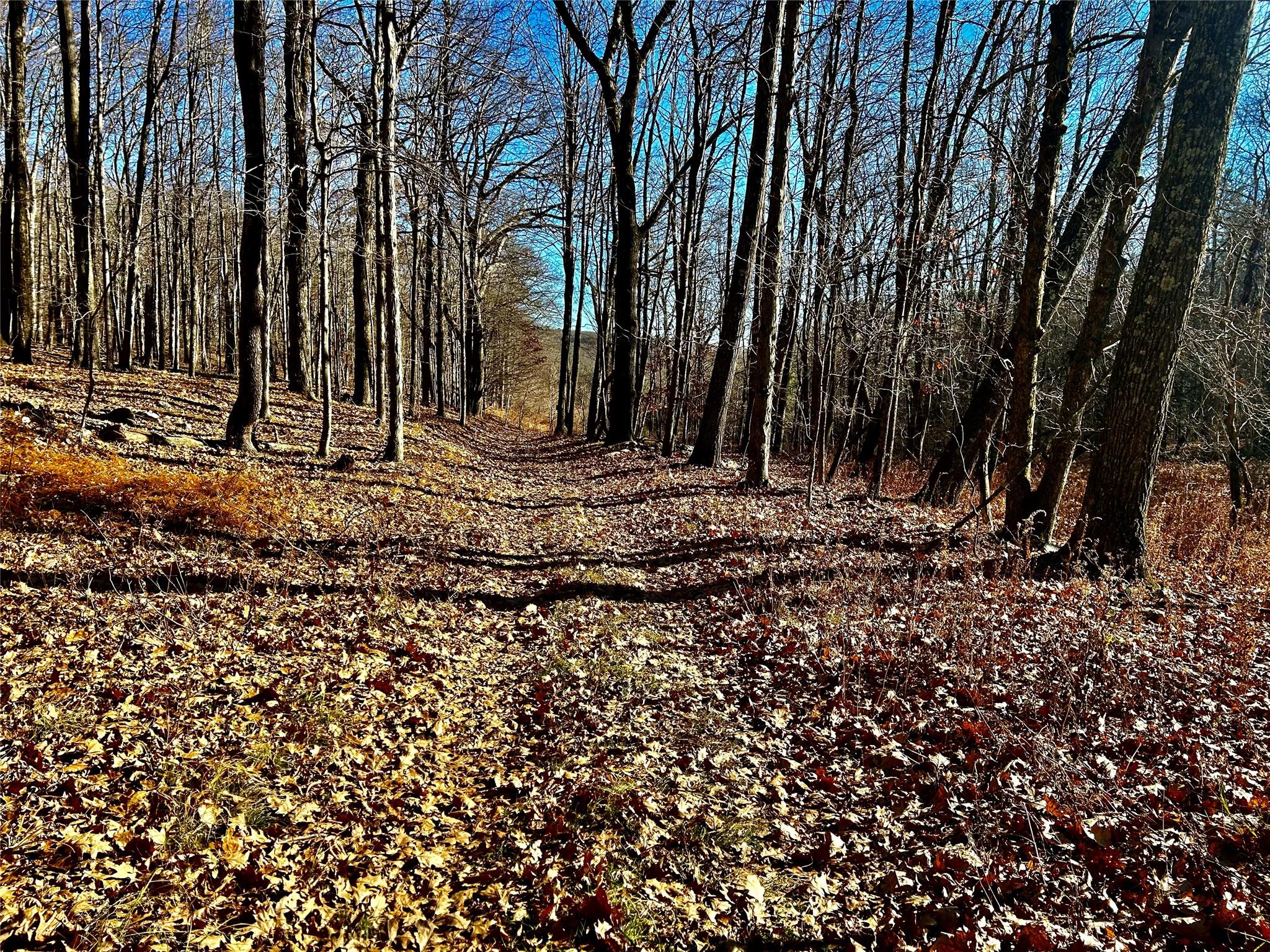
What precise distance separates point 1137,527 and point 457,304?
35312mm

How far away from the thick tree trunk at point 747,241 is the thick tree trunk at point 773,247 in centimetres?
38

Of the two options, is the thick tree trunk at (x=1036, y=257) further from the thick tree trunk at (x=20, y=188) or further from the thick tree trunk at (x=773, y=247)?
the thick tree trunk at (x=20, y=188)

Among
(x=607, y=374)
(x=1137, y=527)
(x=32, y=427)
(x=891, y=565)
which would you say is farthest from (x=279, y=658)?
(x=607, y=374)

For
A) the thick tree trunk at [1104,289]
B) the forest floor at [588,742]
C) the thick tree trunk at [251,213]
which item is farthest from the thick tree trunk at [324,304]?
the thick tree trunk at [1104,289]

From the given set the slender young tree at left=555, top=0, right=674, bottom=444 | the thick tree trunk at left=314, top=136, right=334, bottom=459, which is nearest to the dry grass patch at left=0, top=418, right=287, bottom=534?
the thick tree trunk at left=314, top=136, right=334, bottom=459

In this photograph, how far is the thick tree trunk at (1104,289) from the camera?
7.85 meters

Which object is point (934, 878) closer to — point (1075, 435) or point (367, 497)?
point (1075, 435)

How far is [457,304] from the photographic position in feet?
120

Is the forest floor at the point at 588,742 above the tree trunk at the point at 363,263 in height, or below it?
below

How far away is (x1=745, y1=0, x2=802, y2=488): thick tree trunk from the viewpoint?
11.7 meters

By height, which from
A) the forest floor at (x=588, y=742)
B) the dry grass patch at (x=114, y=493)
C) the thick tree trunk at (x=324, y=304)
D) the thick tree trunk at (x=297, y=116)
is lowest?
the forest floor at (x=588, y=742)

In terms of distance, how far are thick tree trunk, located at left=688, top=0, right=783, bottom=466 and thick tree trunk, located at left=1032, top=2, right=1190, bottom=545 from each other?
5.85 m

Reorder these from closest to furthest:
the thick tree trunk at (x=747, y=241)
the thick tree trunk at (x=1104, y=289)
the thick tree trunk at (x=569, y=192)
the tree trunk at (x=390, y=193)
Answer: the thick tree trunk at (x=1104, y=289)
the tree trunk at (x=390, y=193)
the thick tree trunk at (x=747, y=241)
the thick tree trunk at (x=569, y=192)

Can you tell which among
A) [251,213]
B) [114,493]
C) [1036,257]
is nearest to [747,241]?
[1036,257]
